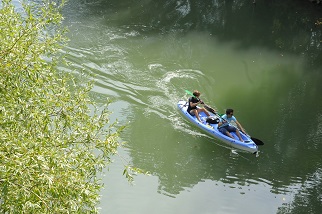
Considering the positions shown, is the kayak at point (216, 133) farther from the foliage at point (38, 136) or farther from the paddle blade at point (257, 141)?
the foliage at point (38, 136)

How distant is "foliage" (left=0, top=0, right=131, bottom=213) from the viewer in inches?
189

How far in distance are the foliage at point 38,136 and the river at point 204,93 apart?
401 cm

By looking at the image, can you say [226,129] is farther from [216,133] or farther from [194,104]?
[194,104]

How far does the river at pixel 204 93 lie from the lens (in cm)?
1069

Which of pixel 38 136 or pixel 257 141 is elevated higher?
pixel 38 136

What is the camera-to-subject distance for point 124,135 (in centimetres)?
1232

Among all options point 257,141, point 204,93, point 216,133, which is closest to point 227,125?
point 216,133

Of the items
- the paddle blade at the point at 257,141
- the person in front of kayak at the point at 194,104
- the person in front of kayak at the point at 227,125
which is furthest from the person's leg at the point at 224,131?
the person in front of kayak at the point at 194,104

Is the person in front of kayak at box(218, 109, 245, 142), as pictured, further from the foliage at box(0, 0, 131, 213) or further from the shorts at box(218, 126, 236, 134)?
the foliage at box(0, 0, 131, 213)

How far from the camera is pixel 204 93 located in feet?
47.2

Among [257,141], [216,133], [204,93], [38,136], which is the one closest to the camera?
[38,136]

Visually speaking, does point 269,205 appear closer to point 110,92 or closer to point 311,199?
point 311,199

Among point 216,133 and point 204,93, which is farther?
point 204,93

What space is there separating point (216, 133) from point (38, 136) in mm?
7203
